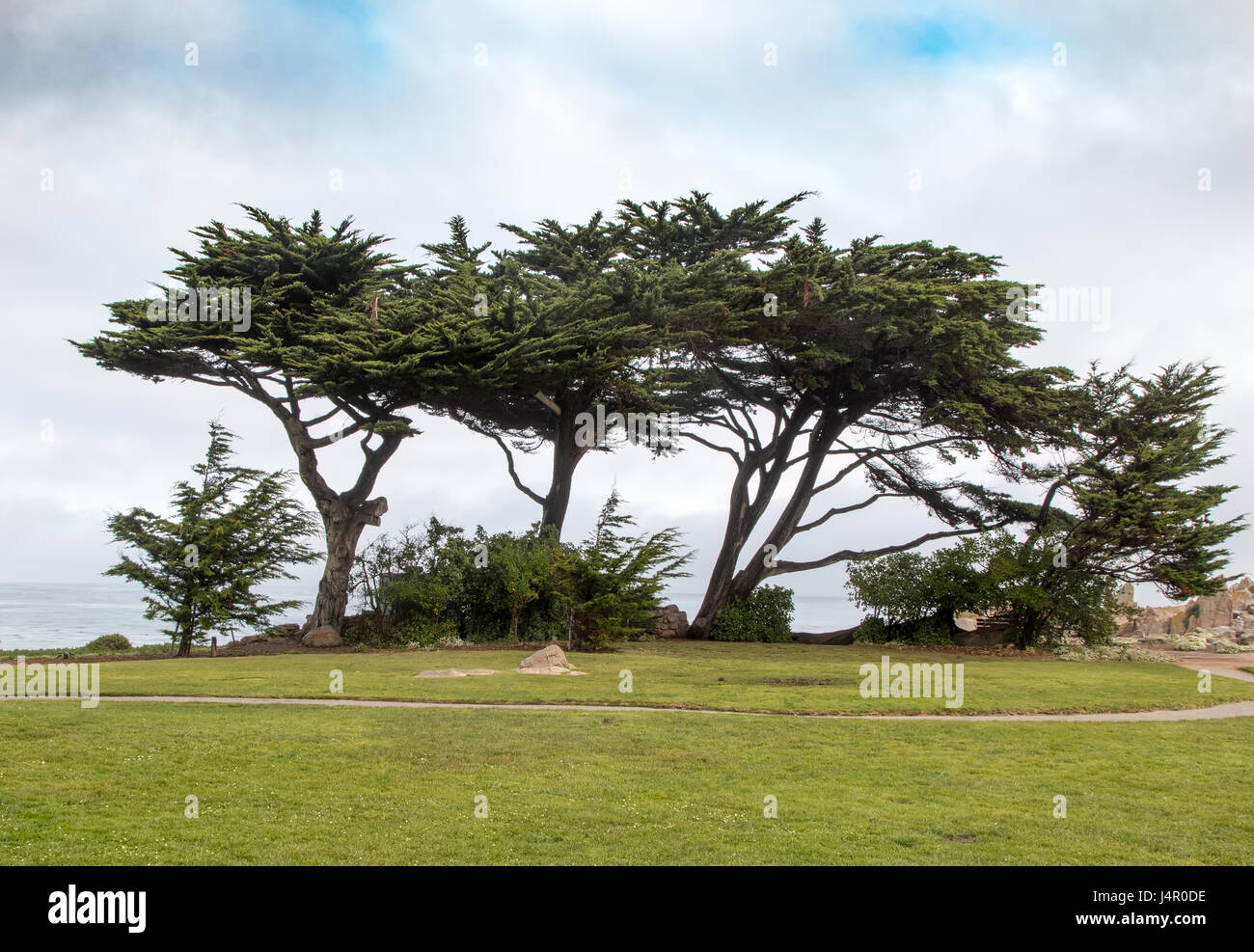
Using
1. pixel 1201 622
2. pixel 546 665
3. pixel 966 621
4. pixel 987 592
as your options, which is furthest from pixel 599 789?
pixel 1201 622

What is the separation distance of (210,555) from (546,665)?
9.97 meters

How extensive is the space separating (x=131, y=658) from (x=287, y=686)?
8.43 m

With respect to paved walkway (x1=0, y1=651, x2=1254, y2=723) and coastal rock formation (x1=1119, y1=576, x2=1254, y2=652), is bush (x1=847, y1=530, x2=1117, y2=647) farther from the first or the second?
paved walkway (x1=0, y1=651, x2=1254, y2=723)

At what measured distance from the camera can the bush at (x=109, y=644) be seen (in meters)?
24.4

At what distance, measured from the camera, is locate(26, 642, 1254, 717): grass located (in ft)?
47.4

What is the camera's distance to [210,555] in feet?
74.1

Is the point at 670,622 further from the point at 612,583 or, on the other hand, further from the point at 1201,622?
the point at 1201,622

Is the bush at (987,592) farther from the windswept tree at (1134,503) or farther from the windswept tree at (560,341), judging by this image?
the windswept tree at (560,341)

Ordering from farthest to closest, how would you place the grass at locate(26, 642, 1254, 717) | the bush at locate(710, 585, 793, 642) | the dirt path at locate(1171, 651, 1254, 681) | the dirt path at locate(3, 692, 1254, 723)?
the bush at locate(710, 585, 793, 642)
the dirt path at locate(1171, 651, 1254, 681)
the grass at locate(26, 642, 1254, 717)
the dirt path at locate(3, 692, 1254, 723)

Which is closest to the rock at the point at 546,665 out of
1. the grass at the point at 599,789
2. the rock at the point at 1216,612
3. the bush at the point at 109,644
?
the grass at the point at 599,789

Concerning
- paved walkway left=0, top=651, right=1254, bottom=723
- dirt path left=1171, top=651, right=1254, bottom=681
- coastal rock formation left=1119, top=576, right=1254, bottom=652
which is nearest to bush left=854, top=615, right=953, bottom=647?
dirt path left=1171, top=651, right=1254, bottom=681

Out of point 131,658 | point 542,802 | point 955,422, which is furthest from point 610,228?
point 542,802

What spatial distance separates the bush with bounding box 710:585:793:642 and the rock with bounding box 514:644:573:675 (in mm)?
11624
